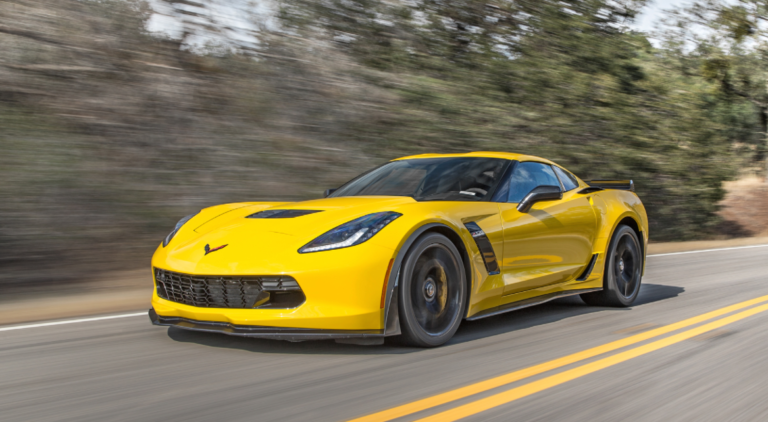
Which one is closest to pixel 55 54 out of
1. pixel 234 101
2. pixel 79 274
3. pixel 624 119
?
pixel 234 101

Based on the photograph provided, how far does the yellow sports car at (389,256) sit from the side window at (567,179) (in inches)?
6.5

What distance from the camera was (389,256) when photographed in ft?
13.3

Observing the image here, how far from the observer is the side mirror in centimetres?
509

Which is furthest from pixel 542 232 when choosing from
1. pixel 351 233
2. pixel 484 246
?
pixel 351 233

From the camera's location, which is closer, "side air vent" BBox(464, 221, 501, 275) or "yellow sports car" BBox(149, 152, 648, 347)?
"yellow sports car" BBox(149, 152, 648, 347)

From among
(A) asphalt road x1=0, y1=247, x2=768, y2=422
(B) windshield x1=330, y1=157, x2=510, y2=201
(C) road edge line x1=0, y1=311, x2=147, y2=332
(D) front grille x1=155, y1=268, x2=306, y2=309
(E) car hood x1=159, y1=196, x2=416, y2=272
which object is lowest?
(C) road edge line x1=0, y1=311, x2=147, y2=332

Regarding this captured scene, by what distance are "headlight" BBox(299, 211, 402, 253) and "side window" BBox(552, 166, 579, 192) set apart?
2.33 meters

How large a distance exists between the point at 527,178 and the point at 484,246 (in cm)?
112

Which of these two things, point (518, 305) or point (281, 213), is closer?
point (281, 213)

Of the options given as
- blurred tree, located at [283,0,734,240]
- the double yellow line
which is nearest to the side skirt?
the double yellow line

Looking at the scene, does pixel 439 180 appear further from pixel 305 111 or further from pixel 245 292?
pixel 305 111

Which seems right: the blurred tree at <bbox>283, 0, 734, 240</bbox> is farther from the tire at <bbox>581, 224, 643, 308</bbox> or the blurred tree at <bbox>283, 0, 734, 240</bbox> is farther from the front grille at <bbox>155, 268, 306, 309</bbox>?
the front grille at <bbox>155, 268, 306, 309</bbox>

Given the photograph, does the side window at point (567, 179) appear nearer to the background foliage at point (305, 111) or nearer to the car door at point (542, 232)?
the car door at point (542, 232)

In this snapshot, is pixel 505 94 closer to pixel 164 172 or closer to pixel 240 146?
pixel 240 146
